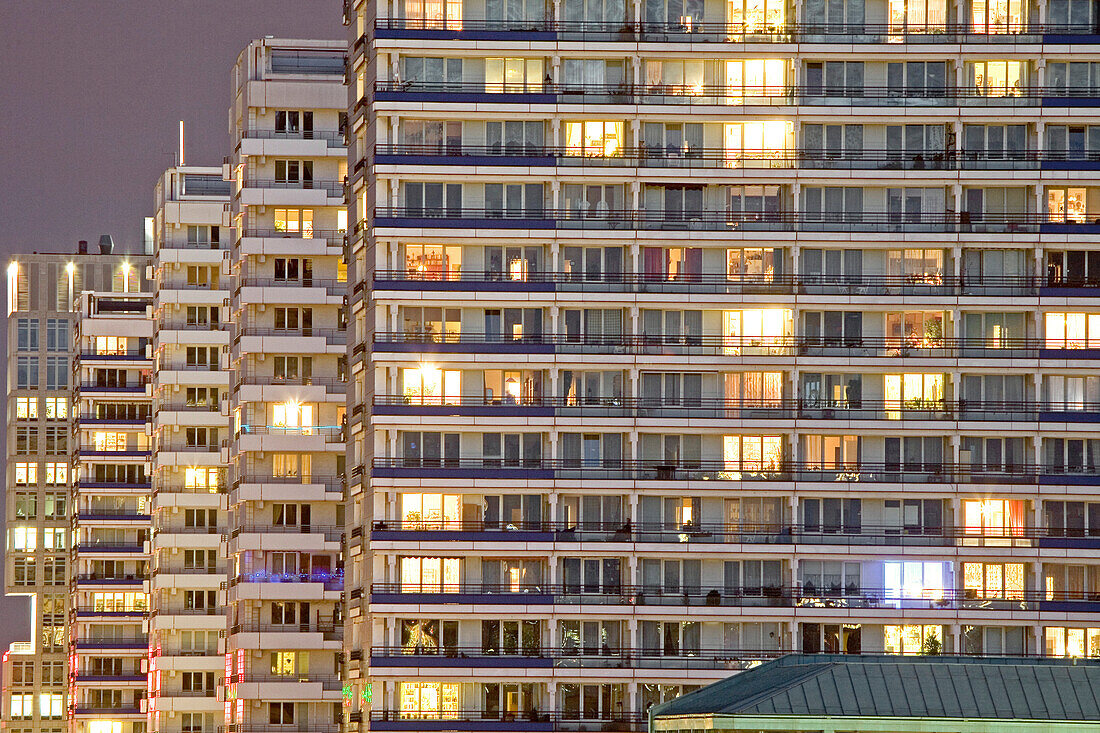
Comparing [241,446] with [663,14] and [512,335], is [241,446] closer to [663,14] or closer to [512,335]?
[512,335]

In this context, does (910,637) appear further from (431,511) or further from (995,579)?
(431,511)

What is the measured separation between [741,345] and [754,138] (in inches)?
511

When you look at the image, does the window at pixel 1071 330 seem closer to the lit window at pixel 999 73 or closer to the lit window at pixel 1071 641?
the lit window at pixel 999 73

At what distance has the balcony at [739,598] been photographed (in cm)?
13738

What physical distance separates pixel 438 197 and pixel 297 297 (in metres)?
28.9

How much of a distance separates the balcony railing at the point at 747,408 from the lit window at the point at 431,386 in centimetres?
9

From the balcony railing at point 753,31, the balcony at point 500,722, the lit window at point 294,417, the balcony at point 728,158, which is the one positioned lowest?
the balcony at point 500,722

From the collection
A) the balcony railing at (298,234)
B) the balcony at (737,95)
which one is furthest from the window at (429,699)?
the balcony railing at (298,234)

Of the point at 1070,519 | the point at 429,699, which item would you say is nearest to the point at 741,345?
the point at 1070,519

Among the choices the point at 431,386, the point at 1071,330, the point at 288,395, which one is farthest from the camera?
the point at 288,395

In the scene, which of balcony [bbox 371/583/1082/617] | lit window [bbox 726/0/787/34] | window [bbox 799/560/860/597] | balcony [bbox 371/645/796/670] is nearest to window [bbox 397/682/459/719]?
balcony [bbox 371/645/796/670]

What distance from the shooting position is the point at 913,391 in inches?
5566

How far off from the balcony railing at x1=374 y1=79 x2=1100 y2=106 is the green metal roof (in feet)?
138

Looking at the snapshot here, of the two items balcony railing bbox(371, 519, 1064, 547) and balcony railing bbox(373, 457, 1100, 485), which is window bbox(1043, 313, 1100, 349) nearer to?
balcony railing bbox(373, 457, 1100, 485)
